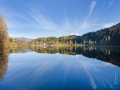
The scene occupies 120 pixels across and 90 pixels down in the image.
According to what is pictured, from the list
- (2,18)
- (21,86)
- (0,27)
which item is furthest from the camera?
(2,18)

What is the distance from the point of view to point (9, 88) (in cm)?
1145

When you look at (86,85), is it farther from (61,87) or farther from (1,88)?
(1,88)

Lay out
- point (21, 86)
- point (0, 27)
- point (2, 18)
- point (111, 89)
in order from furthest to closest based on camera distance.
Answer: point (2, 18)
point (0, 27)
point (21, 86)
point (111, 89)

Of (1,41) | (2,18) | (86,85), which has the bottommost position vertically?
(86,85)

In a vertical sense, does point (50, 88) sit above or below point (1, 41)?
below

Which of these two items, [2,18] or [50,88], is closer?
[50,88]

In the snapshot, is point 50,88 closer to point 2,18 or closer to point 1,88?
point 1,88

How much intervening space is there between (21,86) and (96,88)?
5661mm

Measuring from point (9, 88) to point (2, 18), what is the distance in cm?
8050

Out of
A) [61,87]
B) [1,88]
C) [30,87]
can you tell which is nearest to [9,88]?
[1,88]

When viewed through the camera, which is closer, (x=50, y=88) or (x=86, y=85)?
(x=50, y=88)

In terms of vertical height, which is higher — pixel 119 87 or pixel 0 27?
pixel 0 27

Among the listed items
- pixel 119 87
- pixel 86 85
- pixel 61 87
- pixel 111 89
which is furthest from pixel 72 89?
pixel 119 87

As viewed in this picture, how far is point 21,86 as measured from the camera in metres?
12.0
